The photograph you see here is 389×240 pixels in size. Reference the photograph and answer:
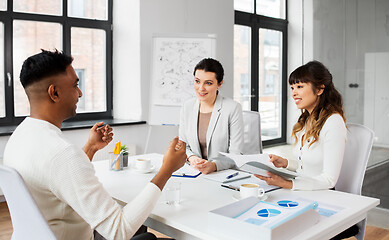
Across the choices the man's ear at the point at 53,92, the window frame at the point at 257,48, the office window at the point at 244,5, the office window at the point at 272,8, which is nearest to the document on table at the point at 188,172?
the man's ear at the point at 53,92

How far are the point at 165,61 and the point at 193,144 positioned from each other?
1.72 metres

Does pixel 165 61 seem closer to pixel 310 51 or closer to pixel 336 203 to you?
pixel 310 51

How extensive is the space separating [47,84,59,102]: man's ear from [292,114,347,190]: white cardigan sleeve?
3.74 feet

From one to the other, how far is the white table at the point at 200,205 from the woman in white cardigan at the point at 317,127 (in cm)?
23

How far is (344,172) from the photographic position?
2.25 meters

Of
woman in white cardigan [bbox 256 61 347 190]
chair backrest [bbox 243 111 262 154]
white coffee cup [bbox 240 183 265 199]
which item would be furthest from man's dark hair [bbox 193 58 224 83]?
white coffee cup [bbox 240 183 265 199]

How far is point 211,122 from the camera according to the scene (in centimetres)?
287

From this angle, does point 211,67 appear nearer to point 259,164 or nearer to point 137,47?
point 259,164

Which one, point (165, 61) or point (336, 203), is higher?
point (165, 61)

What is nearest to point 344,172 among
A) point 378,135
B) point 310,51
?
point 378,135

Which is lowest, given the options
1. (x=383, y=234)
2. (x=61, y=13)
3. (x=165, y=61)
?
(x=383, y=234)

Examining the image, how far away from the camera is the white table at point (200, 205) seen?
1.43m

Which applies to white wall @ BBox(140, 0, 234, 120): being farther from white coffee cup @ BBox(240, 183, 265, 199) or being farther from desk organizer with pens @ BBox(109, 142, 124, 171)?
white coffee cup @ BBox(240, 183, 265, 199)

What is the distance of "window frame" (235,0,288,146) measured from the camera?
622 cm
